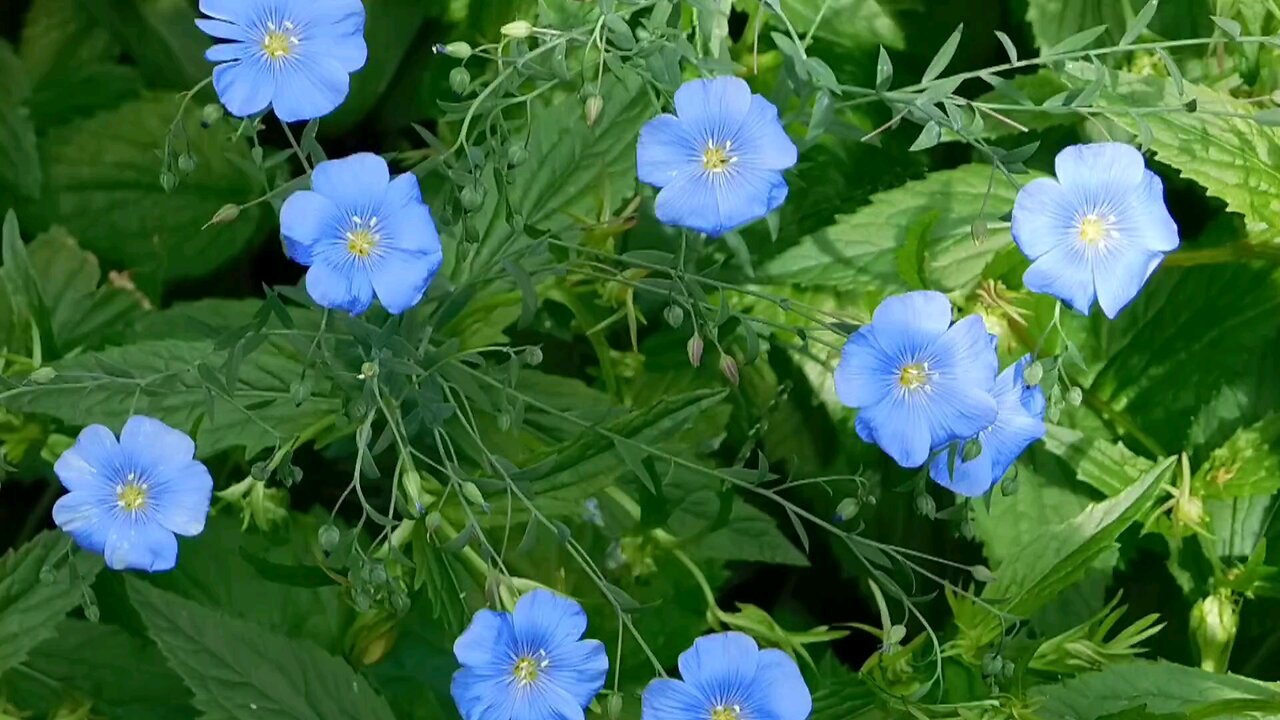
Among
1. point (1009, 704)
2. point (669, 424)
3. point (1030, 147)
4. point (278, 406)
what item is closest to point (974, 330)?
point (1030, 147)

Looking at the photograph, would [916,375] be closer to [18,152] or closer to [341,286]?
[341,286]

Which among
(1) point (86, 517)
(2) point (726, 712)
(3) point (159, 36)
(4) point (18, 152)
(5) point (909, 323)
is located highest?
(3) point (159, 36)

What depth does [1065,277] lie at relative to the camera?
885mm

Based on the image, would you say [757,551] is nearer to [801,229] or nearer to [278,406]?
[801,229]

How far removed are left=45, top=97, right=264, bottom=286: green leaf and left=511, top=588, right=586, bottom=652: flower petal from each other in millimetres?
881

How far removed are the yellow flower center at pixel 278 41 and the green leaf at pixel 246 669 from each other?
51 centimetres

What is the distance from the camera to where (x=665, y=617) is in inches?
51.1

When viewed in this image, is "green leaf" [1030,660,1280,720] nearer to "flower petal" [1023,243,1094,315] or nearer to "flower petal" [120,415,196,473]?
"flower petal" [1023,243,1094,315]

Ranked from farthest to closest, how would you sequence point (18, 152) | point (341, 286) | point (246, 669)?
point (18, 152), point (246, 669), point (341, 286)

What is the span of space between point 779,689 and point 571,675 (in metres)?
0.16

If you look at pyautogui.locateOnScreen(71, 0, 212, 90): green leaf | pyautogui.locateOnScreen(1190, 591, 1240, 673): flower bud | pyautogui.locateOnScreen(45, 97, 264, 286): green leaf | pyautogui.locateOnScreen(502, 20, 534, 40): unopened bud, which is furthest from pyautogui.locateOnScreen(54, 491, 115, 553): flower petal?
pyautogui.locateOnScreen(1190, 591, 1240, 673): flower bud

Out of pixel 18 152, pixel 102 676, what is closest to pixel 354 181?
pixel 102 676

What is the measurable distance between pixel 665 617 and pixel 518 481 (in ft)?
1.30

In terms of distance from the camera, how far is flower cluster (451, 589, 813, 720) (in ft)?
2.86
